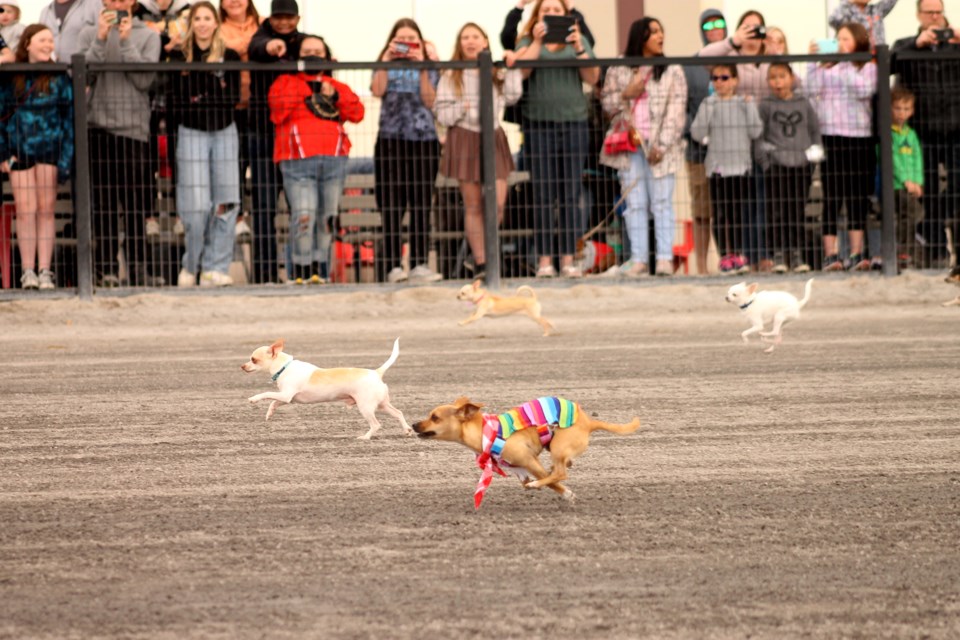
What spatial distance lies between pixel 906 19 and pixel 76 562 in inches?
611

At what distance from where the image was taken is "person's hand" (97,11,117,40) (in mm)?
15414

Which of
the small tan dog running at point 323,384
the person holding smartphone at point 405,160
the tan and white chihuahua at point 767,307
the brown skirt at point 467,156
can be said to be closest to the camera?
the small tan dog running at point 323,384

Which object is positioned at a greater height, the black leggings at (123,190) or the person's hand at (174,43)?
the person's hand at (174,43)

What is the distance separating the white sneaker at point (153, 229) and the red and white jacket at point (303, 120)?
1226 millimetres

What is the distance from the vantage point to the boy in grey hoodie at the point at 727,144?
1617cm

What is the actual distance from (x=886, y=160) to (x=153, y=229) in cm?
717

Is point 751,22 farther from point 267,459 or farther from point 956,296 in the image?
point 267,459

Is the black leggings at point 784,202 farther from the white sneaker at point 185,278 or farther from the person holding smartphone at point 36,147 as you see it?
the person holding smartphone at point 36,147

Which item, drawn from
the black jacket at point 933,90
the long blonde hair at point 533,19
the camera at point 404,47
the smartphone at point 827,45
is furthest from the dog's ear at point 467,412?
the smartphone at point 827,45

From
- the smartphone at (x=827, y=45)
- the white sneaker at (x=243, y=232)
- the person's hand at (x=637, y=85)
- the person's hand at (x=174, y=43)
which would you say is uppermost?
the smartphone at (x=827, y=45)

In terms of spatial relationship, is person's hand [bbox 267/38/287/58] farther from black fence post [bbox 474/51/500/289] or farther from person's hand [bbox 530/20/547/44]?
person's hand [bbox 530/20/547/44]

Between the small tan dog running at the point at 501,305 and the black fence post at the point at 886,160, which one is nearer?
the small tan dog running at the point at 501,305

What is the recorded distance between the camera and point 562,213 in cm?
1603

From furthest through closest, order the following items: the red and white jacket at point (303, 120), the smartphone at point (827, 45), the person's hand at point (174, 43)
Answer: the smartphone at point (827, 45) < the person's hand at point (174, 43) < the red and white jacket at point (303, 120)
